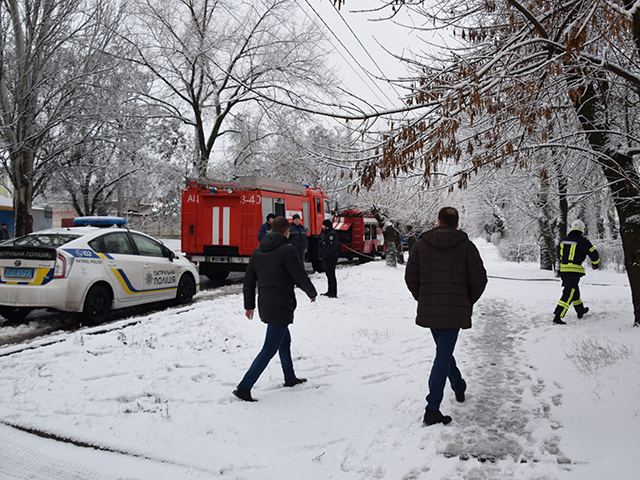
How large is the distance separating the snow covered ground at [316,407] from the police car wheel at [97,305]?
1.63 feet

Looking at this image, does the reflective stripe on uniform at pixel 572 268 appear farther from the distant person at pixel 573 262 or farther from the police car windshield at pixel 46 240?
the police car windshield at pixel 46 240

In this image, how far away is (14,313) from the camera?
7.71 metres

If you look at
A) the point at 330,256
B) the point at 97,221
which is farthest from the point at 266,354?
the point at 330,256

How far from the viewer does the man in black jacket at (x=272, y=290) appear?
451 cm

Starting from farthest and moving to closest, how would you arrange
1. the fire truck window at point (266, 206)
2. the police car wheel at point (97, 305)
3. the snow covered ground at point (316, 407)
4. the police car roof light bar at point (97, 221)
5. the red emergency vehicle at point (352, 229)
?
1. the red emergency vehicle at point (352, 229)
2. the fire truck window at point (266, 206)
3. the police car roof light bar at point (97, 221)
4. the police car wheel at point (97, 305)
5. the snow covered ground at point (316, 407)

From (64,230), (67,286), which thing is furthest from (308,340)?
(64,230)

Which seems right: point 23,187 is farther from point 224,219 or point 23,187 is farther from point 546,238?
point 546,238

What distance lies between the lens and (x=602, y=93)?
6863mm

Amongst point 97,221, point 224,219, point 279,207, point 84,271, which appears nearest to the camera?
point 84,271

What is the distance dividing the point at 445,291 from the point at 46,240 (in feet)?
21.5

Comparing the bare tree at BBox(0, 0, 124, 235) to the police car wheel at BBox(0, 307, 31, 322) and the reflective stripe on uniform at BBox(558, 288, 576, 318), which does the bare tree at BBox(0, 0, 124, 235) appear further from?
the reflective stripe on uniform at BBox(558, 288, 576, 318)

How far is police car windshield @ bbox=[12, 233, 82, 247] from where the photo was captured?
24.7ft

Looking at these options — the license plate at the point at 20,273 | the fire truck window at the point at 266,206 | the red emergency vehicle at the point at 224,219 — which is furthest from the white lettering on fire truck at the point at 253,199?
the license plate at the point at 20,273

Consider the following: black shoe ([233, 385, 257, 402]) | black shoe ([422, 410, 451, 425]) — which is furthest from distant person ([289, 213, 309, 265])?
black shoe ([422, 410, 451, 425])
